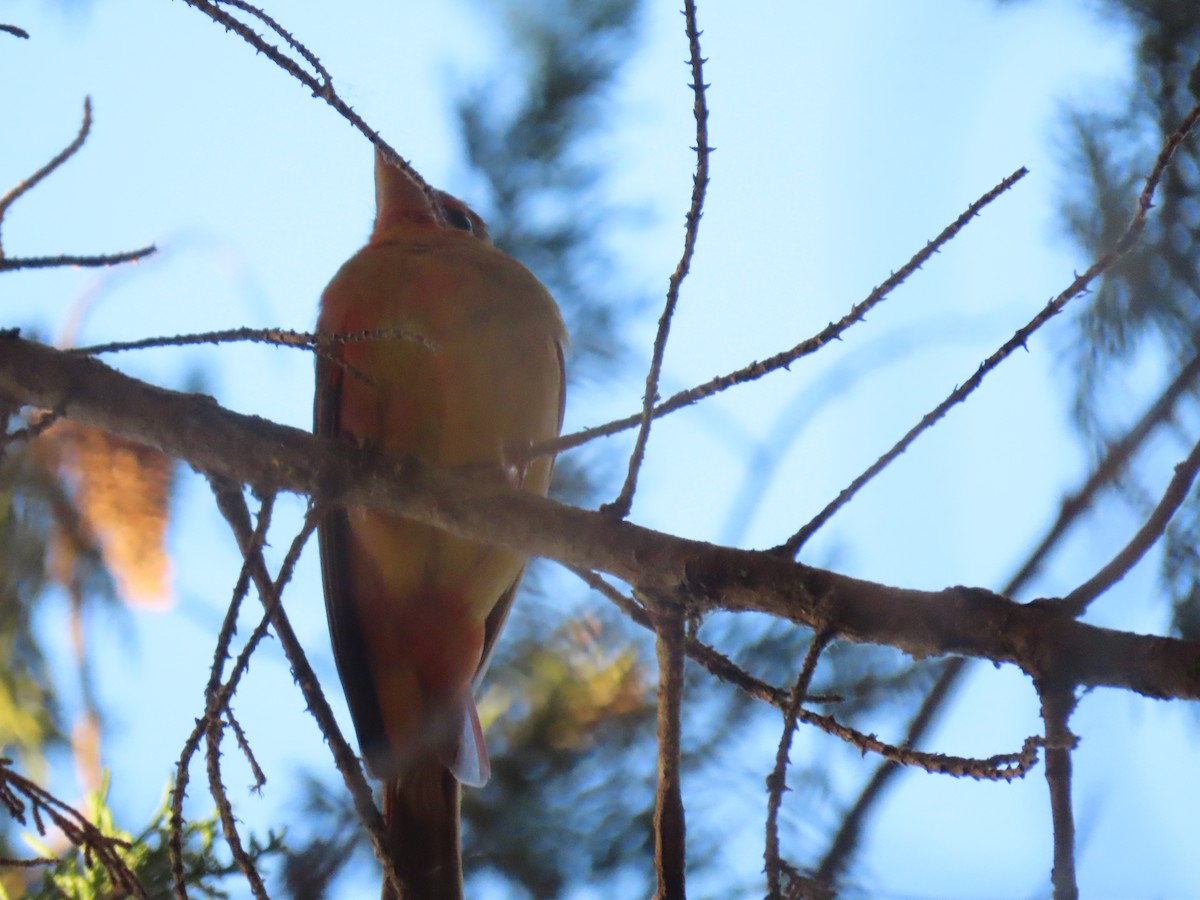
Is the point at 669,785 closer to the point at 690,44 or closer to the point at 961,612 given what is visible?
the point at 961,612

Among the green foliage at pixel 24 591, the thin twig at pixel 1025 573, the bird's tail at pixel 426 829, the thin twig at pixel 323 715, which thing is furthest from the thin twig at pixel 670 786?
the green foliage at pixel 24 591

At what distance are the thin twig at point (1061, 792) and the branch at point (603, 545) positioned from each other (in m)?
0.06

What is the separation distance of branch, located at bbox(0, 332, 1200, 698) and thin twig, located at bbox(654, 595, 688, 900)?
3.7 inches

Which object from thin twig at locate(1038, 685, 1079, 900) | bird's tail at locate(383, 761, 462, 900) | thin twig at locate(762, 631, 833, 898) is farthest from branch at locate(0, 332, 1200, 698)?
bird's tail at locate(383, 761, 462, 900)

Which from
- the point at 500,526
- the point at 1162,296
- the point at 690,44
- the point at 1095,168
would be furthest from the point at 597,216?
the point at 690,44

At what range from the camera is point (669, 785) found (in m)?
1.73

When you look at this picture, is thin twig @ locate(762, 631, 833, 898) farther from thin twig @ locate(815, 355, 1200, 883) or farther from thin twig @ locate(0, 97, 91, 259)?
thin twig @ locate(0, 97, 91, 259)

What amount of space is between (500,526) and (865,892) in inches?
33.8

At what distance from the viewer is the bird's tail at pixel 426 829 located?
244 cm

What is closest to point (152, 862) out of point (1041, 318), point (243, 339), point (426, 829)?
point (426, 829)

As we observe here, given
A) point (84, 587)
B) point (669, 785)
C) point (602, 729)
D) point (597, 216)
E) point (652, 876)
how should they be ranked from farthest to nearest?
point (597, 216)
point (84, 587)
point (602, 729)
point (652, 876)
point (669, 785)

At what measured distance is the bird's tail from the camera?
8.00ft

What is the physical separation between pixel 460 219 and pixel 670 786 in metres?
2.24

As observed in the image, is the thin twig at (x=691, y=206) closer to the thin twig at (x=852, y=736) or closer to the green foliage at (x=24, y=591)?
the thin twig at (x=852, y=736)
